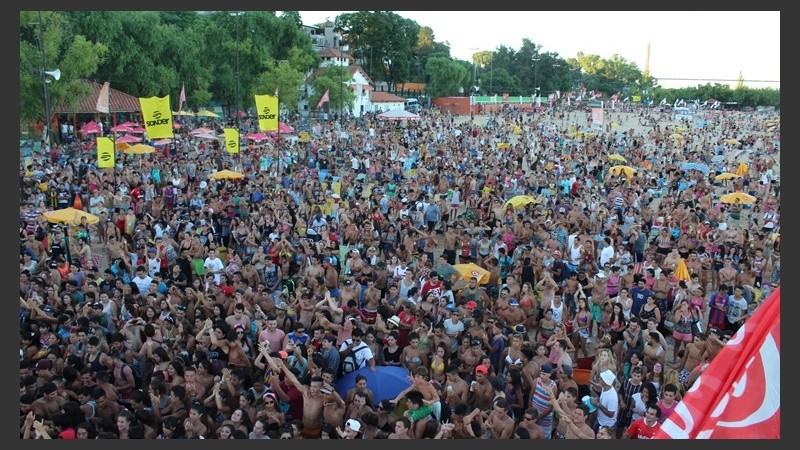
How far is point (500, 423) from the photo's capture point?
6309 mm

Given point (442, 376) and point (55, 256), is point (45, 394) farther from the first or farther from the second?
point (55, 256)

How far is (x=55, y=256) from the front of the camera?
11.6 m

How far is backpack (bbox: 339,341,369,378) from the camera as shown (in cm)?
746

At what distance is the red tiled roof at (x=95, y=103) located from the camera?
3297cm

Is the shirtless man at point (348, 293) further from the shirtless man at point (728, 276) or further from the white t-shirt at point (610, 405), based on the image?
the shirtless man at point (728, 276)

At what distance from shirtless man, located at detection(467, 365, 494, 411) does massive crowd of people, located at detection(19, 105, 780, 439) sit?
0.02m

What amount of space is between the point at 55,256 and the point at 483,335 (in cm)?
778

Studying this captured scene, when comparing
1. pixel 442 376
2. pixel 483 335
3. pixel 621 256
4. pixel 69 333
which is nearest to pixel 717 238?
pixel 621 256

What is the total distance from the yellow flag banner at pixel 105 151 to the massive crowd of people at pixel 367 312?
781 mm

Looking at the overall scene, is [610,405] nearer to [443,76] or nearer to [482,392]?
[482,392]

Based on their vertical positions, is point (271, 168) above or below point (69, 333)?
above

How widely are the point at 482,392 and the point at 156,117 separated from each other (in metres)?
11.5

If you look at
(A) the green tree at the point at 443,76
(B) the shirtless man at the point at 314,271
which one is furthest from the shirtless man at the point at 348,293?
(A) the green tree at the point at 443,76

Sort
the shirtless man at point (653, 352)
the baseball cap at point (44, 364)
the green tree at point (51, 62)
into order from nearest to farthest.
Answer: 1. the baseball cap at point (44, 364)
2. the shirtless man at point (653, 352)
3. the green tree at point (51, 62)
